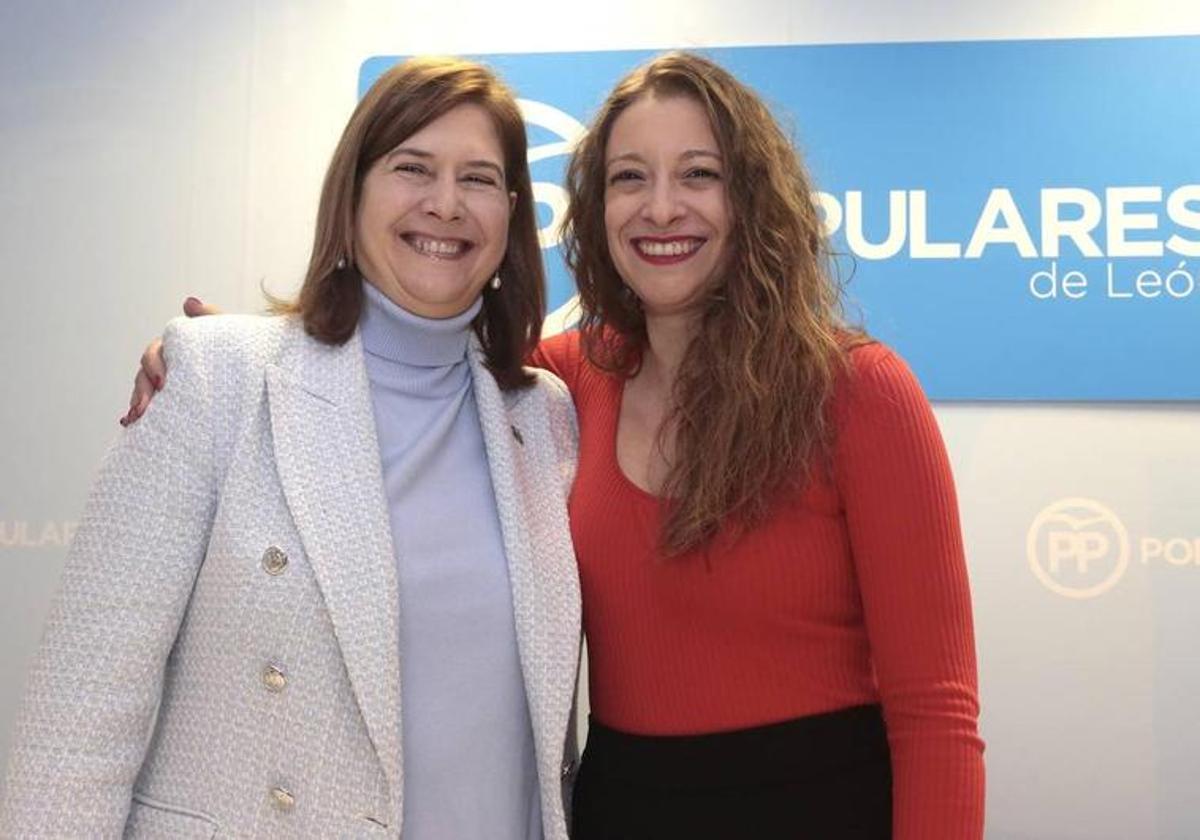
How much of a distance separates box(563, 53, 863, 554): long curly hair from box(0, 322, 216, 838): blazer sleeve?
24.2 inches

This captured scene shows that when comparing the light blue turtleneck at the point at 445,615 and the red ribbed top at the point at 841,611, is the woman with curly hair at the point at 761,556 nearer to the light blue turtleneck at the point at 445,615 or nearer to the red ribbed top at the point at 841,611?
the red ribbed top at the point at 841,611

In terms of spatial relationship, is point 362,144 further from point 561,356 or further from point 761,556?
point 761,556

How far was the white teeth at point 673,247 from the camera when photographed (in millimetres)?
1629

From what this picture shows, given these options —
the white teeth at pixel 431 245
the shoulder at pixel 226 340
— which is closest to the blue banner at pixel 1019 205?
the white teeth at pixel 431 245

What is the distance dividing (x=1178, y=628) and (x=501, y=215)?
1934mm

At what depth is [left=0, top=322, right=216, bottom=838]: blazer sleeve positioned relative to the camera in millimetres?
1246

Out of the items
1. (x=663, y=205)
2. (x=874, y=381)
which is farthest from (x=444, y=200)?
(x=874, y=381)

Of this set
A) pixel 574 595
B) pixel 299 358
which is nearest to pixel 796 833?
pixel 574 595

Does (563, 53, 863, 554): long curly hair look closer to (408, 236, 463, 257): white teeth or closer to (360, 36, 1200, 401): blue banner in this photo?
(408, 236, 463, 257): white teeth

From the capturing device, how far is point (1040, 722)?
2.59m

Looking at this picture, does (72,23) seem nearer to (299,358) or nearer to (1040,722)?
(299,358)

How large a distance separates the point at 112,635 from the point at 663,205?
0.92 metres

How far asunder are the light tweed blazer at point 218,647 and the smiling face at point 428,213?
0.29 metres


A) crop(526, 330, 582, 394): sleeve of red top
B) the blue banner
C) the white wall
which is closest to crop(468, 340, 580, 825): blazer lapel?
crop(526, 330, 582, 394): sleeve of red top
